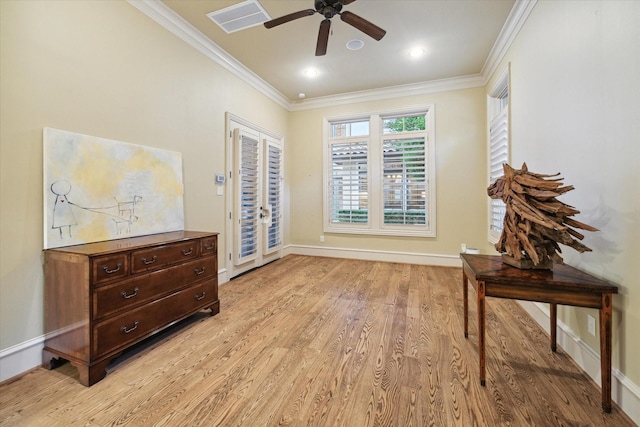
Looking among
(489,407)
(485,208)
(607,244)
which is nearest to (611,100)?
(607,244)

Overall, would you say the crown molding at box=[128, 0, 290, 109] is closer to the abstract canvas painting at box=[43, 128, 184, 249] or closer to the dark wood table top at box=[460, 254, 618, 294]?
the abstract canvas painting at box=[43, 128, 184, 249]

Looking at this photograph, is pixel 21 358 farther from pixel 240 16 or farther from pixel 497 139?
pixel 497 139

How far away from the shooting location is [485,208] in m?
4.29

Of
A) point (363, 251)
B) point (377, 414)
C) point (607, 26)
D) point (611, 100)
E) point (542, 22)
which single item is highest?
point (542, 22)

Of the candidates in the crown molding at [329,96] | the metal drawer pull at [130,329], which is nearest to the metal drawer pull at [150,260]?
the metal drawer pull at [130,329]

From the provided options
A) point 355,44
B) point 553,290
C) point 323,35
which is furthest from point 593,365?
point 355,44

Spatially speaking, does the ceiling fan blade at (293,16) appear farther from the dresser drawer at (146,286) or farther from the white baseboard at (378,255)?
the white baseboard at (378,255)

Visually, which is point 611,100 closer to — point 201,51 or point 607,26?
point 607,26

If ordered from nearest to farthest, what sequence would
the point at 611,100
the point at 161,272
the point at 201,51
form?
the point at 611,100, the point at 161,272, the point at 201,51

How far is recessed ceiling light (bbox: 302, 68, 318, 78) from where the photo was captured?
411 cm

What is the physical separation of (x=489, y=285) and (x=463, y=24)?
3010mm

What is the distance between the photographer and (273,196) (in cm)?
488

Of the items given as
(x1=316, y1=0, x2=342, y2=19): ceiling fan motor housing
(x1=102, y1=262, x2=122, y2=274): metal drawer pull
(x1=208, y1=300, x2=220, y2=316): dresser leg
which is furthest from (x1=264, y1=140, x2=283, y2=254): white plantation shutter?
(x1=102, y1=262, x2=122, y2=274): metal drawer pull

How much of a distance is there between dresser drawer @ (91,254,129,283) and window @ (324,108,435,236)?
3.78m
